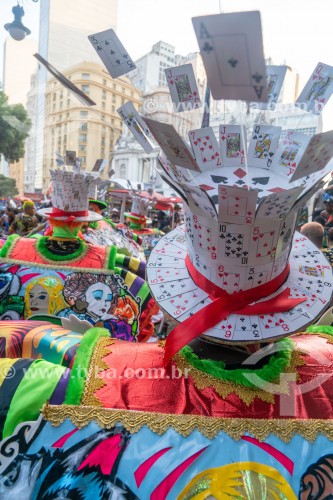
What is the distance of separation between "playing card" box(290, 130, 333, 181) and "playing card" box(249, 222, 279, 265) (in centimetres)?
19

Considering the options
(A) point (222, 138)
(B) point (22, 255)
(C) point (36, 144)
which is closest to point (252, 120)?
(A) point (222, 138)

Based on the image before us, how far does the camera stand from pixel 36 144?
4541 cm

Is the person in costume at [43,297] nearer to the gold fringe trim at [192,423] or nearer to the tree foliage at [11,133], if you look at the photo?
the gold fringe trim at [192,423]

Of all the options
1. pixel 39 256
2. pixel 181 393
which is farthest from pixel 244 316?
pixel 39 256

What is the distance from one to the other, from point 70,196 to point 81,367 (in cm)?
270

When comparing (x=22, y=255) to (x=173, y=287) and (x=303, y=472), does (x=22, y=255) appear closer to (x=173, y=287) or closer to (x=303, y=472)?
(x=173, y=287)

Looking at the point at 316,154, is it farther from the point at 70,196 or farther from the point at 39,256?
the point at 70,196

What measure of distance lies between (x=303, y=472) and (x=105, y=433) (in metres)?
0.55

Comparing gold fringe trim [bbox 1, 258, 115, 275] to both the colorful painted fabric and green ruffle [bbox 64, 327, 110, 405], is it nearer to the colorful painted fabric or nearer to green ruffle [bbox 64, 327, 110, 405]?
the colorful painted fabric

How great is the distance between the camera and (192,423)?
1102 millimetres

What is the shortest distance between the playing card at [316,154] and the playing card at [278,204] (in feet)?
0.17

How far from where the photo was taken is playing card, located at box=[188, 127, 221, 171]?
1.26 meters

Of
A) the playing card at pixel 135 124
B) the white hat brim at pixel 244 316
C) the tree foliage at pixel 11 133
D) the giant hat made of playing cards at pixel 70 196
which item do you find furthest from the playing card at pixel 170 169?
the tree foliage at pixel 11 133

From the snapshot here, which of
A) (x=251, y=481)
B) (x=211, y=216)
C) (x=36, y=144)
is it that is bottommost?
(x=251, y=481)
